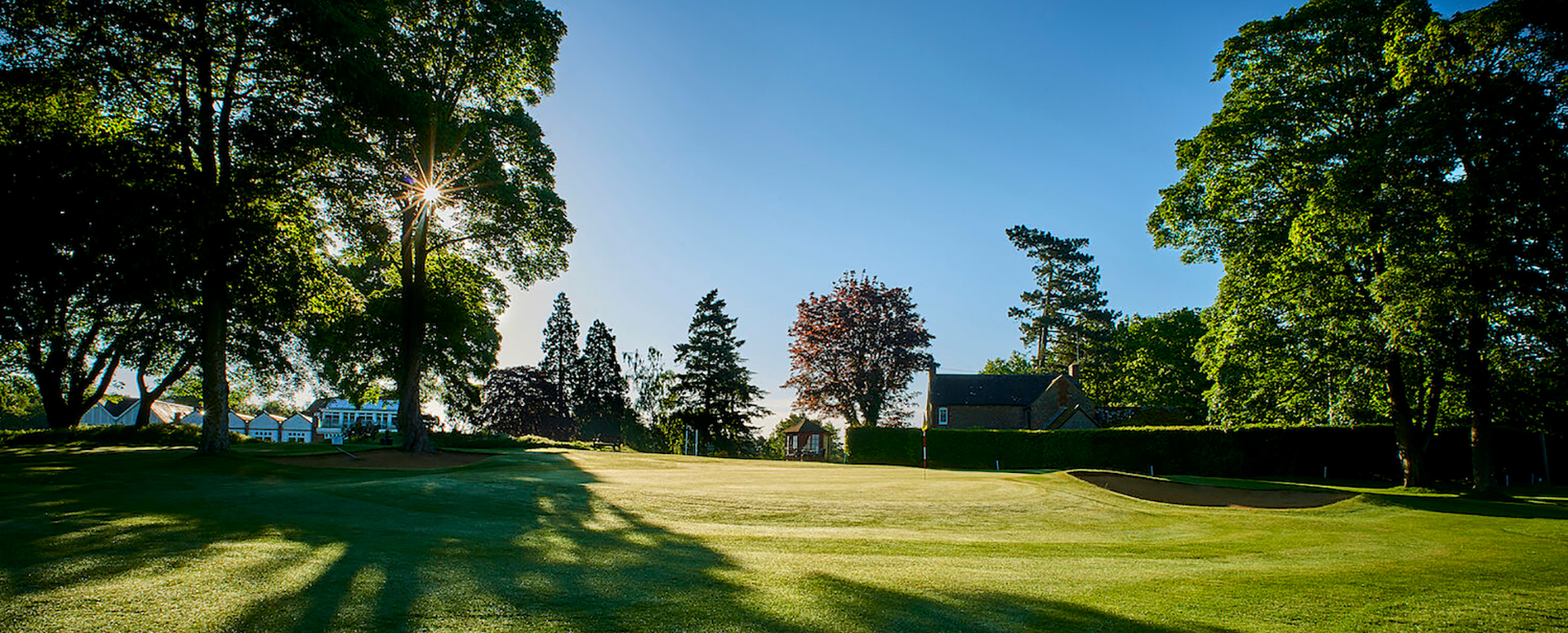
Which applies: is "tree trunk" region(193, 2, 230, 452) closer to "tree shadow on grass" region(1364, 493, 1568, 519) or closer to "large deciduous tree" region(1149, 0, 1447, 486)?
"large deciduous tree" region(1149, 0, 1447, 486)

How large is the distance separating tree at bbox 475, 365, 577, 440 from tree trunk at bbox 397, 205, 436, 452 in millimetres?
46197

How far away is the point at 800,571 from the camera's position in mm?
7121

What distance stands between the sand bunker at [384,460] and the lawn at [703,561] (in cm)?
497

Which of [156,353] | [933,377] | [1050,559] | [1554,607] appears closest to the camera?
[1554,607]

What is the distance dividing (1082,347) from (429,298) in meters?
54.4

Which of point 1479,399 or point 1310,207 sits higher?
point 1310,207

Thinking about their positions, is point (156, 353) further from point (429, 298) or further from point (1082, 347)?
point (1082, 347)

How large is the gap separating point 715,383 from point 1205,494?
40770mm

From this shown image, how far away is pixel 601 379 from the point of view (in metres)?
72.7

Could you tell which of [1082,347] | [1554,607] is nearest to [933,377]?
[1082,347]

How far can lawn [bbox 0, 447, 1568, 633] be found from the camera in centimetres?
520

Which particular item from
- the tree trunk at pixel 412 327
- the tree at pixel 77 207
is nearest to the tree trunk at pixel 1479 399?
the tree trunk at pixel 412 327

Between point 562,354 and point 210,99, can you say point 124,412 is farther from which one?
point 210,99

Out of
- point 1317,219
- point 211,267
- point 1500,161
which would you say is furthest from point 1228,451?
point 211,267
